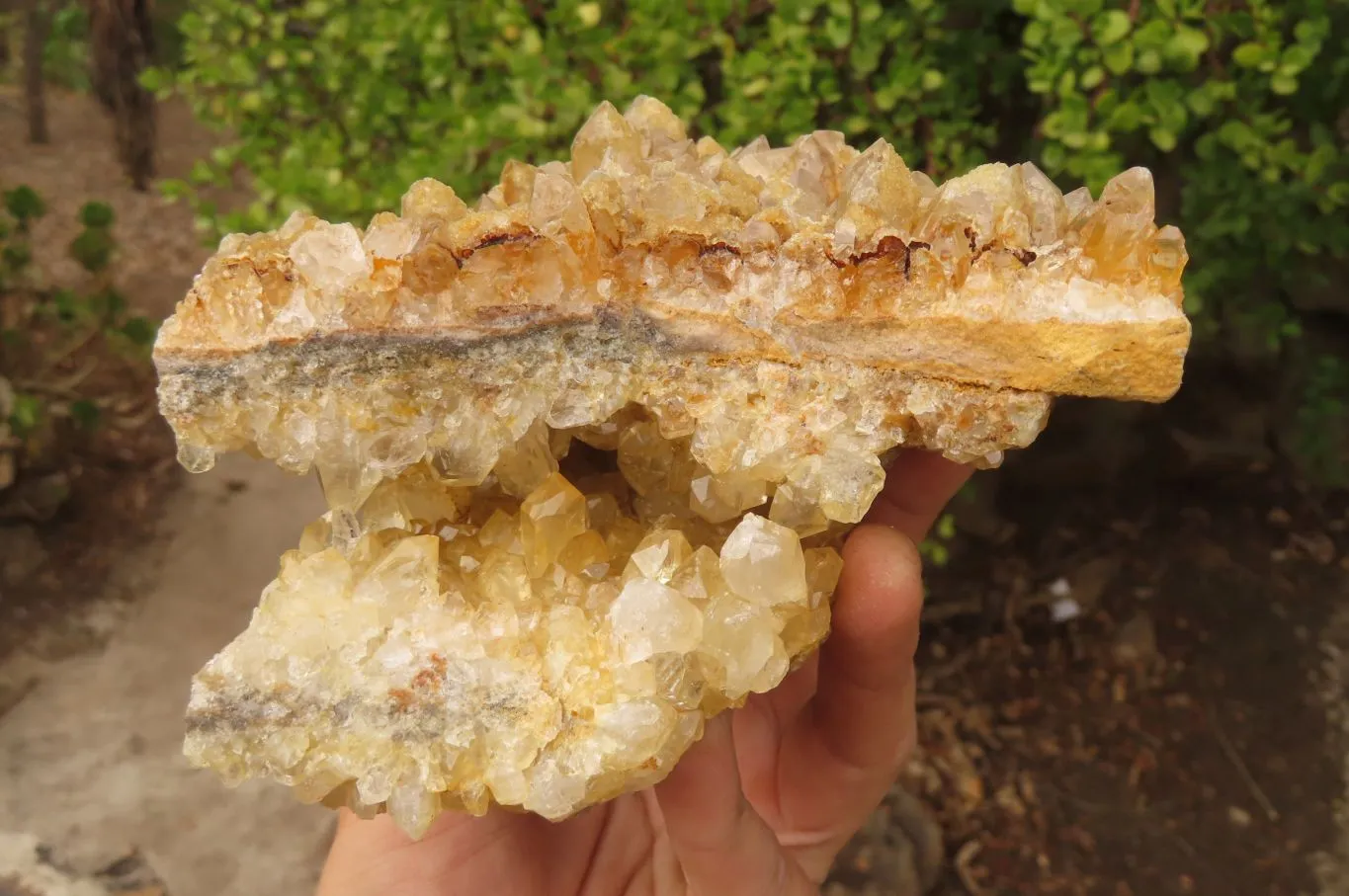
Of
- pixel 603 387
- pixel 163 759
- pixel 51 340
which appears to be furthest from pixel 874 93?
pixel 51 340

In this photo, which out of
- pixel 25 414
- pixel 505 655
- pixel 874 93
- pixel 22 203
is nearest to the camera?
pixel 505 655

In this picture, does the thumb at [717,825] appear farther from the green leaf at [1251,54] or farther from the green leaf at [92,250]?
the green leaf at [92,250]

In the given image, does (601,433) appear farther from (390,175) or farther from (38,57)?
(38,57)

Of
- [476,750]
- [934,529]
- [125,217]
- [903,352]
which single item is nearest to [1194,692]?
[934,529]

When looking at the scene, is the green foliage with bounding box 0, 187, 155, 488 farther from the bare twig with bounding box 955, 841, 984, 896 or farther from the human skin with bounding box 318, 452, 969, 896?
the bare twig with bounding box 955, 841, 984, 896

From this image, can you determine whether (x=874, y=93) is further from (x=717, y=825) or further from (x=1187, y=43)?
(x=717, y=825)

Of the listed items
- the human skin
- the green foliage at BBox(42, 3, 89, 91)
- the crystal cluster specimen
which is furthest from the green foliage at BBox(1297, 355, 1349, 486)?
the green foliage at BBox(42, 3, 89, 91)
